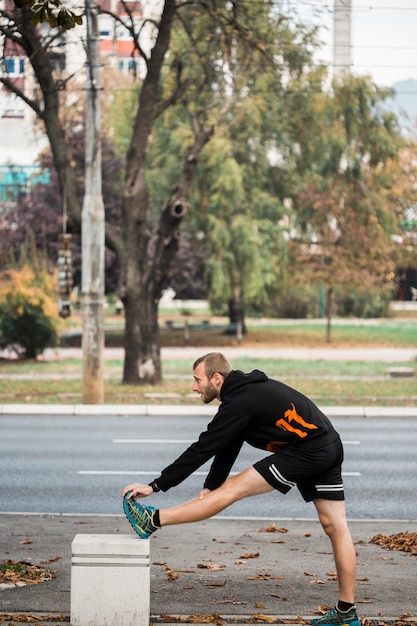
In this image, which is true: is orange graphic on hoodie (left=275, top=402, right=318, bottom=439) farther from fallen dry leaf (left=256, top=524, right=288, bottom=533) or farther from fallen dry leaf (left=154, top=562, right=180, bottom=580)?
fallen dry leaf (left=256, top=524, right=288, bottom=533)

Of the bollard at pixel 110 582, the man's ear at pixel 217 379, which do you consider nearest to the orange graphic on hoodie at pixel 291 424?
the man's ear at pixel 217 379

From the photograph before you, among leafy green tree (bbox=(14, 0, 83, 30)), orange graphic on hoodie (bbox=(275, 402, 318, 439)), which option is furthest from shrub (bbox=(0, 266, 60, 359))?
orange graphic on hoodie (bbox=(275, 402, 318, 439))

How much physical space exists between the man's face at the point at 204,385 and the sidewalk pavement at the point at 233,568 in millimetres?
1186

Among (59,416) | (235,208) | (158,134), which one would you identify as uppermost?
(158,134)

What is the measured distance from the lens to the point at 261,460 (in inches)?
247

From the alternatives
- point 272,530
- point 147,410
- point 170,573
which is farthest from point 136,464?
point 170,573

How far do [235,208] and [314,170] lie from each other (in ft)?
13.9

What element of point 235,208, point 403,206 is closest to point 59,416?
point 235,208

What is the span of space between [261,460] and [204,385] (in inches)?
18.8

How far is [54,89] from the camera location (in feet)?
72.2

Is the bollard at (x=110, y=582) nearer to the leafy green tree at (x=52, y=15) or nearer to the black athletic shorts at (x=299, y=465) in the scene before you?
the black athletic shorts at (x=299, y=465)

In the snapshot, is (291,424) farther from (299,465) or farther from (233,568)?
(233,568)

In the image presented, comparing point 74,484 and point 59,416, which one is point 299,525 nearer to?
point 74,484

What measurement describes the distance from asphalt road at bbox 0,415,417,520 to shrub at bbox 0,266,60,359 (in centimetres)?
1261
